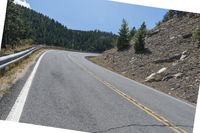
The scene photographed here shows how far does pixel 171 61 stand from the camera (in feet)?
105

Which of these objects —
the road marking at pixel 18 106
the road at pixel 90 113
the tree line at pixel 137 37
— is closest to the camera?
the road marking at pixel 18 106

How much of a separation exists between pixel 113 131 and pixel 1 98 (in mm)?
3153

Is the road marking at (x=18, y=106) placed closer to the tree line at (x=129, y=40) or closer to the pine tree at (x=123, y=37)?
the tree line at (x=129, y=40)

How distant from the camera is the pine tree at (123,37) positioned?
2053 inches

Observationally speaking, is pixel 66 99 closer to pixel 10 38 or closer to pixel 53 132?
pixel 53 132

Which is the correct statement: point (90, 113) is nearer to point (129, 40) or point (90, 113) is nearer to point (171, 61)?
point (171, 61)

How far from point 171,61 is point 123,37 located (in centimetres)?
2302

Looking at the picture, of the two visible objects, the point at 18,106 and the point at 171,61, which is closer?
the point at 18,106

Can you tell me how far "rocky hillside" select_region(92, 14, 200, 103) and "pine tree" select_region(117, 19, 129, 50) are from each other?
4803mm

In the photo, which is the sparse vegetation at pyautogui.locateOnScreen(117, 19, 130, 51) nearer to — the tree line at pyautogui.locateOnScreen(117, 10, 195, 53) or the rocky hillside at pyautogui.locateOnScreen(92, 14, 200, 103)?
the tree line at pyautogui.locateOnScreen(117, 10, 195, 53)

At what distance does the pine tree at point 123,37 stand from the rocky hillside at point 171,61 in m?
4.80

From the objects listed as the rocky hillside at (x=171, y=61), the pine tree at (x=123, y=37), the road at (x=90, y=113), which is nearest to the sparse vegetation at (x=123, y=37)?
the pine tree at (x=123, y=37)

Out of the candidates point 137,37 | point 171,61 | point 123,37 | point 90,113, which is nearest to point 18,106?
point 90,113

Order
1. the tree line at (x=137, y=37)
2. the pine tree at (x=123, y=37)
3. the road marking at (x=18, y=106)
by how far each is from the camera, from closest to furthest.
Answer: the road marking at (x=18, y=106), the tree line at (x=137, y=37), the pine tree at (x=123, y=37)
